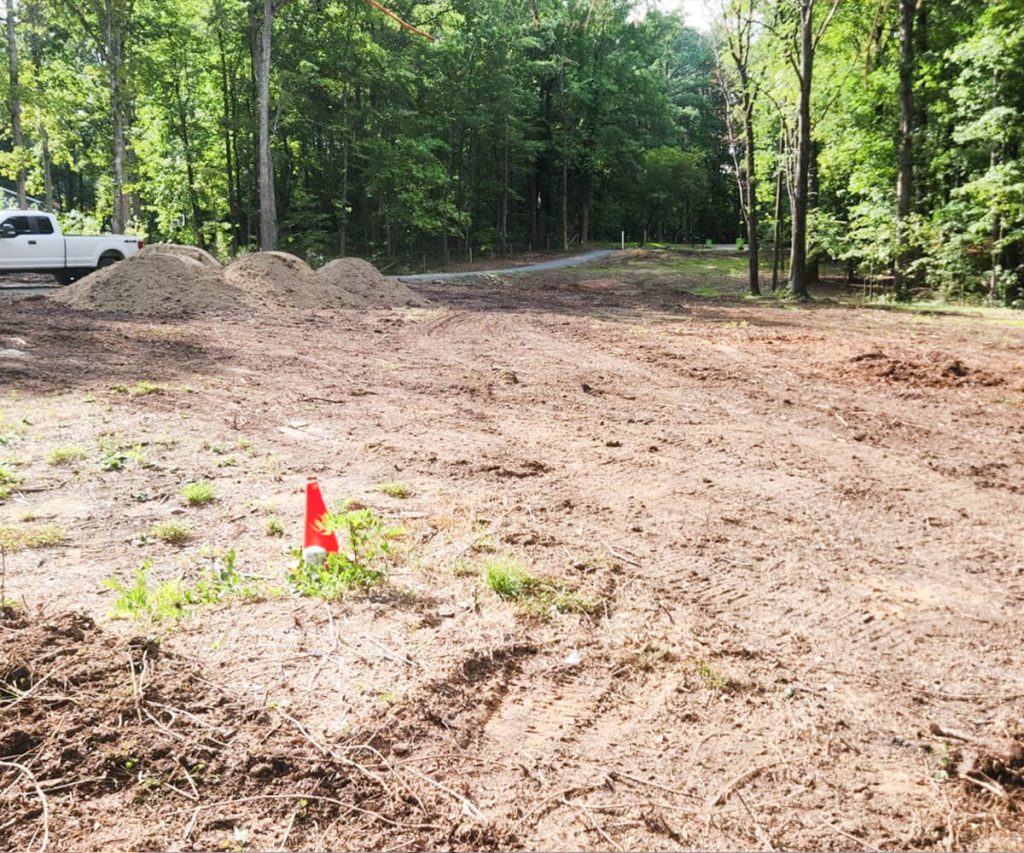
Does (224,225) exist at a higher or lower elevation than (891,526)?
higher

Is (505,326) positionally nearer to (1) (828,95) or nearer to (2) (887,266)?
(2) (887,266)

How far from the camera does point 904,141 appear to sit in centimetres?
1981

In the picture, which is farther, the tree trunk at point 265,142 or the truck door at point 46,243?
the tree trunk at point 265,142

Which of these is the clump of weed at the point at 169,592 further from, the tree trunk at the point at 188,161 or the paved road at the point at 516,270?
the tree trunk at the point at 188,161

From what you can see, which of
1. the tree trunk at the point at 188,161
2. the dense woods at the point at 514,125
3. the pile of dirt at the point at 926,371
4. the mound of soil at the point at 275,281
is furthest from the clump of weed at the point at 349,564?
the tree trunk at the point at 188,161

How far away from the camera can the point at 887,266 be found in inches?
866

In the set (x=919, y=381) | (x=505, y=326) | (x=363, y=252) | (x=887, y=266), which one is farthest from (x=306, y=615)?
(x=363, y=252)

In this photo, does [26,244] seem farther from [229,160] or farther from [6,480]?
[6,480]

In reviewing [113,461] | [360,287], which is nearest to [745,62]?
[360,287]

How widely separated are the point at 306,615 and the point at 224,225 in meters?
29.8

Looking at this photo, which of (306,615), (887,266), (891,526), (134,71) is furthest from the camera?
(134,71)

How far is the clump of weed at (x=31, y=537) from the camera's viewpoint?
4.27 m

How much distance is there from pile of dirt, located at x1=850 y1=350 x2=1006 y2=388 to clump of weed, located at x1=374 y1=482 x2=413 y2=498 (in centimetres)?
723

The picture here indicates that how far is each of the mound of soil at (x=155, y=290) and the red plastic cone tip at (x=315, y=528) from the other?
490 inches
